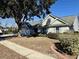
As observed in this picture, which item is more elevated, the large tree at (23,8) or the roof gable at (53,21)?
the large tree at (23,8)

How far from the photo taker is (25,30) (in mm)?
47625

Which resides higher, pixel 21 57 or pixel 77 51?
pixel 21 57

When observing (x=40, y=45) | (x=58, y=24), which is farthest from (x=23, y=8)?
(x=40, y=45)

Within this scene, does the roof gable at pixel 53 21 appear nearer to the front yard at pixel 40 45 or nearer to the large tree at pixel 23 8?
the large tree at pixel 23 8

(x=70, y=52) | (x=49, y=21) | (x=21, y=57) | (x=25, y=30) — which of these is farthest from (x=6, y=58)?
(x=25, y=30)

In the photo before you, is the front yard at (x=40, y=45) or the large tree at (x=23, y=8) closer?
the front yard at (x=40, y=45)

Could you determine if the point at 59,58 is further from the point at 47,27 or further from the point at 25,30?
the point at 25,30

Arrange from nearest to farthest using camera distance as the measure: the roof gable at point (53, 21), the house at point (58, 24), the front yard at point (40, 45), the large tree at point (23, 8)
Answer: the front yard at point (40, 45)
the large tree at point (23, 8)
the house at point (58, 24)
the roof gable at point (53, 21)

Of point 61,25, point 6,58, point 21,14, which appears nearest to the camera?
point 6,58

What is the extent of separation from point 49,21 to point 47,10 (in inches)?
280

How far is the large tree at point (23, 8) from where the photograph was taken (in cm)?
3253

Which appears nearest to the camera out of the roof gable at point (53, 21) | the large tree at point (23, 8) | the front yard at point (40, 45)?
the front yard at point (40, 45)

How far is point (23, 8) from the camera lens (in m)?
33.3

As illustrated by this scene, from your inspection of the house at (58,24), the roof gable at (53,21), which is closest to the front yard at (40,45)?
the house at (58,24)
